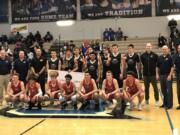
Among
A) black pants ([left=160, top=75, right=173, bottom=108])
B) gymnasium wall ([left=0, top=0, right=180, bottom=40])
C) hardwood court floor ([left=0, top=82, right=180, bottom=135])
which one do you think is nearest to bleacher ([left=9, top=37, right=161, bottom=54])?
gymnasium wall ([left=0, top=0, right=180, bottom=40])

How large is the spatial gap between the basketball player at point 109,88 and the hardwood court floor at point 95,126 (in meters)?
0.82

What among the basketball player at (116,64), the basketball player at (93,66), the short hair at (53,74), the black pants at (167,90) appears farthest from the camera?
the basketball player at (93,66)

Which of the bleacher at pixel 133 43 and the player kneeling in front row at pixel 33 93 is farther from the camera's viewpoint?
the bleacher at pixel 133 43

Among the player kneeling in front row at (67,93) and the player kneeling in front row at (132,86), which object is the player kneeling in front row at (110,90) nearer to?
the player kneeling in front row at (132,86)

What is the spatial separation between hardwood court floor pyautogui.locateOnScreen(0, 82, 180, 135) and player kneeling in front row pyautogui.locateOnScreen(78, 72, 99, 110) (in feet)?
4.00

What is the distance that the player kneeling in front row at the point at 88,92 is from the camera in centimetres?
1033

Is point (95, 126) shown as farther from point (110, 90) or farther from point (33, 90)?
point (33, 90)

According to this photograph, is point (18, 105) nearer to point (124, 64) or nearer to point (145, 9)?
point (124, 64)

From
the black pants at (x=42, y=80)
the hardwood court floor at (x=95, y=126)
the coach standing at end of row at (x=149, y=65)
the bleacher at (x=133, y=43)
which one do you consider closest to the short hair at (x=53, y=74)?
the black pants at (x=42, y=80)

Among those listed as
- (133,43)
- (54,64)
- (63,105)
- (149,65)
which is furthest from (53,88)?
(133,43)

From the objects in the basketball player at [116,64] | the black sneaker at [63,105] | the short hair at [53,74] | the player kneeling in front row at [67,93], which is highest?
the basketball player at [116,64]

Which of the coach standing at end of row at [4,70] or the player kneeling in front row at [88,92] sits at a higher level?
the coach standing at end of row at [4,70]

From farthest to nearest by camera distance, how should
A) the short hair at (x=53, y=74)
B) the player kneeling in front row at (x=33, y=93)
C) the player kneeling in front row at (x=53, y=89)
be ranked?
the short hair at (x=53, y=74) → the player kneeling in front row at (x=53, y=89) → the player kneeling in front row at (x=33, y=93)

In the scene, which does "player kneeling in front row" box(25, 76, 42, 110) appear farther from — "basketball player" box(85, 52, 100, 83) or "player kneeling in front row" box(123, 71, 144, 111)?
"player kneeling in front row" box(123, 71, 144, 111)
